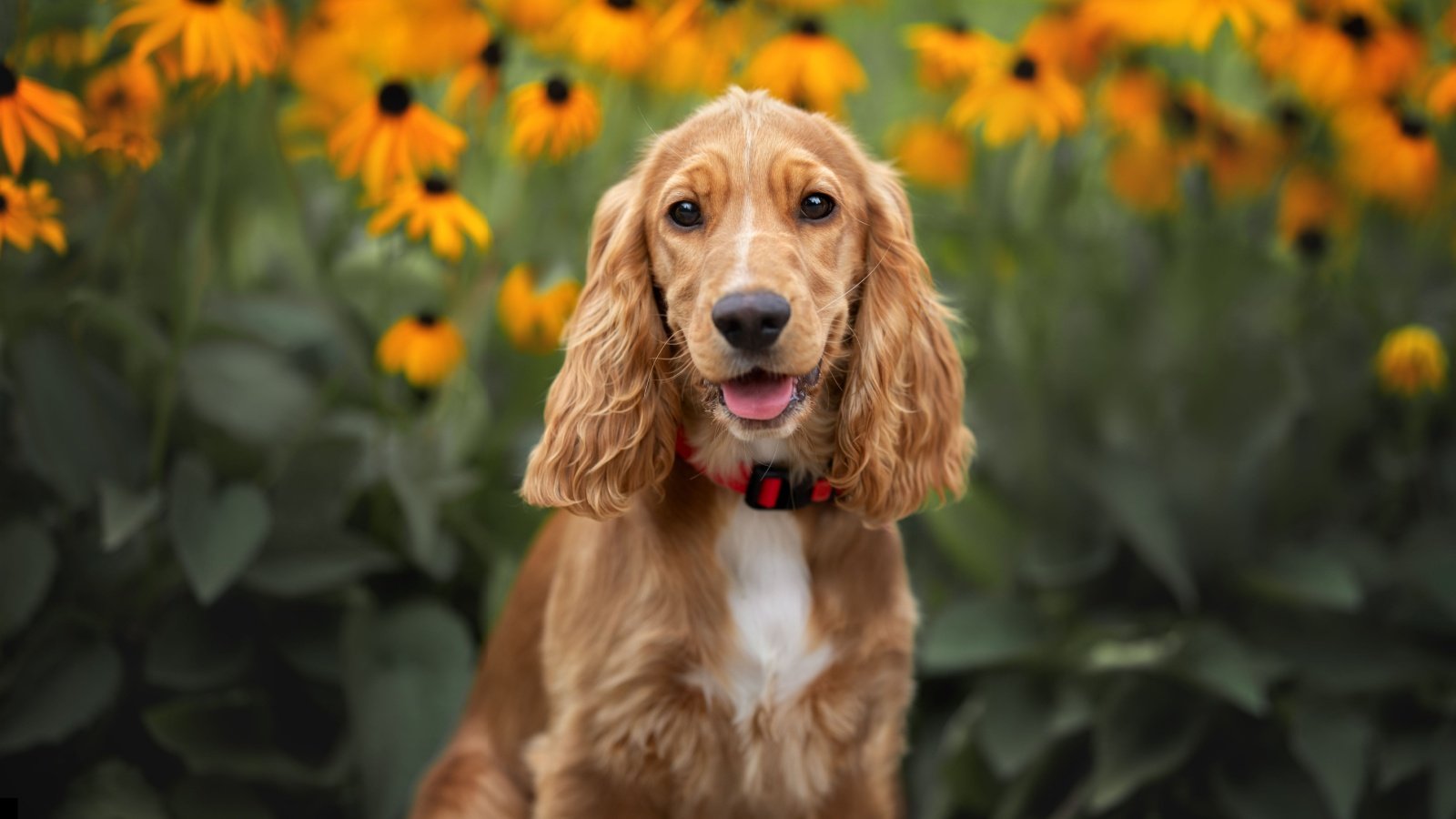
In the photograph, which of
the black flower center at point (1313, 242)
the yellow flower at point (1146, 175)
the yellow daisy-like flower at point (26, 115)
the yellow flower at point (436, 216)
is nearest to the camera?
the yellow daisy-like flower at point (26, 115)

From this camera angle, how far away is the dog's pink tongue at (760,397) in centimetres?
223

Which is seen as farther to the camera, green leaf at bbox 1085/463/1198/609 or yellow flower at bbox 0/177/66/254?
green leaf at bbox 1085/463/1198/609

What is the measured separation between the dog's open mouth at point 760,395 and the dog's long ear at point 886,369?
0.94 feet

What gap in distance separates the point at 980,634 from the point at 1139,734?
0.48 m

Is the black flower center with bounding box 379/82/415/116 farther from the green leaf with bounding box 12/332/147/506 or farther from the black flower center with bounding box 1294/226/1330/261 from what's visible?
the black flower center with bounding box 1294/226/1330/261

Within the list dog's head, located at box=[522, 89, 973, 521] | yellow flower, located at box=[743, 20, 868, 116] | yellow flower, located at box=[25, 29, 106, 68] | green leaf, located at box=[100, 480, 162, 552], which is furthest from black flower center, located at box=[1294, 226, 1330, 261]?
yellow flower, located at box=[25, 29, 106, 68]

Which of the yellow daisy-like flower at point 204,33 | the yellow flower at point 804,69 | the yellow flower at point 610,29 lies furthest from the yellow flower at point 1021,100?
the yellow daisy-like flower at point 204,33

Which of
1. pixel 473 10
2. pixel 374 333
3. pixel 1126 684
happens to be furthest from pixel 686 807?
pixel 473 10

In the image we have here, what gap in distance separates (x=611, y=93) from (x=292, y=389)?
128cm

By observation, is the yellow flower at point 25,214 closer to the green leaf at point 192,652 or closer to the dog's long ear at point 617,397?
the green leaf at point 192,652

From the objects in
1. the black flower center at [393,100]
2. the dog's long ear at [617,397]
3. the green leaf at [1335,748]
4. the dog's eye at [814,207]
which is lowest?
the green leaf at [1335,748]

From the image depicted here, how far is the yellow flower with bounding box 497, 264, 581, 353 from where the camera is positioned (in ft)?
11.2

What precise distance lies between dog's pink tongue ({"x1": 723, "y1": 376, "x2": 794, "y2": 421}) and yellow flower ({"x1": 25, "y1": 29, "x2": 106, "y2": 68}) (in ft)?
7.12

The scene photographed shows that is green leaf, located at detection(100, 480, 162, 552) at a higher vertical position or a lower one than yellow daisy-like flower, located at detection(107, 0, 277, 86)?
lower
